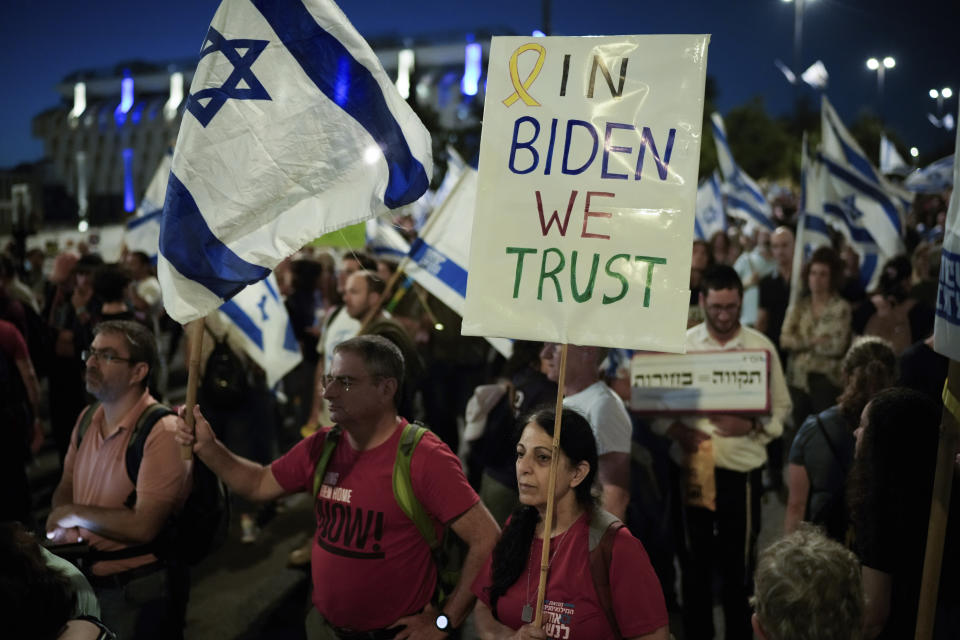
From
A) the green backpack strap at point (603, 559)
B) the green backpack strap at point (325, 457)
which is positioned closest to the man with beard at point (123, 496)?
the green backpack strap at point (325, 457)

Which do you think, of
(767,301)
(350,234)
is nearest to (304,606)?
(350,234)

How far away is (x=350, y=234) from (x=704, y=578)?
277 cm

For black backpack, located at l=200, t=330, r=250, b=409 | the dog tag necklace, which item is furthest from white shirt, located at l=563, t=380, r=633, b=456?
black backpack, located at l=200, t=330, r=250, b=409

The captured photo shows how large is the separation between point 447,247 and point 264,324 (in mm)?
1660

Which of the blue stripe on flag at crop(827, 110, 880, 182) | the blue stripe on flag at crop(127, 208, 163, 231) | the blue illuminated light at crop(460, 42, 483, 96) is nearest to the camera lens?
the blue stripe on flag at crop(827, 110, 880, 182)

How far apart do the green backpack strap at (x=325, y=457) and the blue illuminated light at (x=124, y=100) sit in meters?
127

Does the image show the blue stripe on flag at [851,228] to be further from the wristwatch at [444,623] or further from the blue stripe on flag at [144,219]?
the blue stripe on flag at [144,219]

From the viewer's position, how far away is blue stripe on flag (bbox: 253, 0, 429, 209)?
10.8ft

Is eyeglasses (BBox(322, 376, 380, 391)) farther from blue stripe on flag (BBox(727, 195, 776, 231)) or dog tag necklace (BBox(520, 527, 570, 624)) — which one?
blue stripe on flag (BBox(727, 195, 776, 231))

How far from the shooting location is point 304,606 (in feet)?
18.1

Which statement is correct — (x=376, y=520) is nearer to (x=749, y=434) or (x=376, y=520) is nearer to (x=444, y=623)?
(x=444, y=623)

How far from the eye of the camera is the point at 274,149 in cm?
324

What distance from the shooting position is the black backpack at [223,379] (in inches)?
263

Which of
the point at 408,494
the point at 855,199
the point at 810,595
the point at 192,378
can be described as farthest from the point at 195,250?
the point at 855,199
